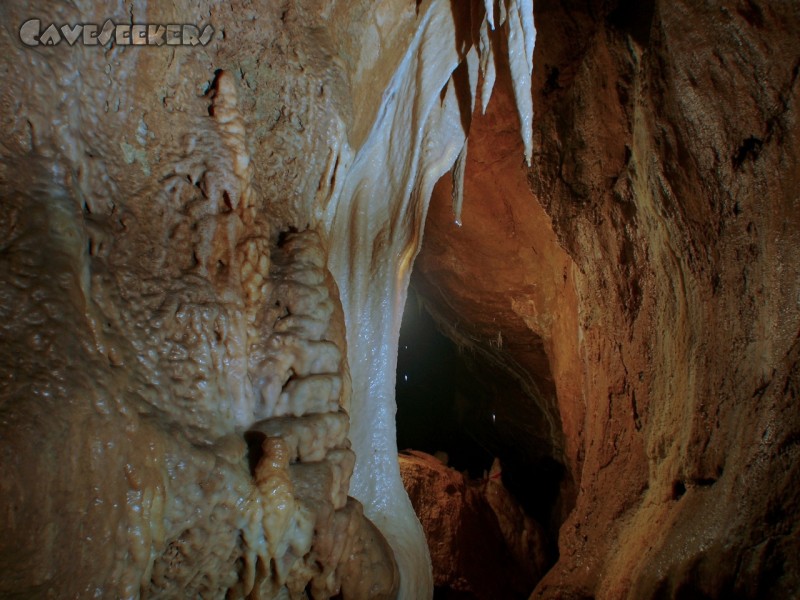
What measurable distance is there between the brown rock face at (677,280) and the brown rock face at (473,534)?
1911 millimetres

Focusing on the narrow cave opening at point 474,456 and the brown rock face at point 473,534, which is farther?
the narrow cave opening at point 474,456

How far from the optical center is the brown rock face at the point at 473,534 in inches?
236

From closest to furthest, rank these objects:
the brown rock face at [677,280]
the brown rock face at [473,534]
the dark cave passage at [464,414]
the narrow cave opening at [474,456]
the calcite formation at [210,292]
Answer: the calcite formation at [210,292] < the brown rock face at [677,280] < the brown rock face at [473,534] < the narrow cave opening at [474,456] < the dark cave passage at [464,414]

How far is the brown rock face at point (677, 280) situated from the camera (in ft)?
8.53

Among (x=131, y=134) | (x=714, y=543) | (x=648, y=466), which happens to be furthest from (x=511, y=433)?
(x=131, y=134)

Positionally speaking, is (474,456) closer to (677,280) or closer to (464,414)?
(464,414)

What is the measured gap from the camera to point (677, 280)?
11.0 ft

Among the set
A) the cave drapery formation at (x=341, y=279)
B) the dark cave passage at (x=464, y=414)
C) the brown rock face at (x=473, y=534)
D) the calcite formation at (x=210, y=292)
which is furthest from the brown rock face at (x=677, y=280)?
the dark cave passage at (x=464, y=414)

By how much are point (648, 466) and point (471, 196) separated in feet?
10.0

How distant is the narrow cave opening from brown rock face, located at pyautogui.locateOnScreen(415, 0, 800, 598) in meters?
1.99

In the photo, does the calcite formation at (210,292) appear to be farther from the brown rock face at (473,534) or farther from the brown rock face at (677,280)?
the brown rock face at (473,534)

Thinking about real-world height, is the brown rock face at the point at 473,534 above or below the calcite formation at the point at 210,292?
below

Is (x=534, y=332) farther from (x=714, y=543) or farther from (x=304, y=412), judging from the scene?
(x=304, y=412)

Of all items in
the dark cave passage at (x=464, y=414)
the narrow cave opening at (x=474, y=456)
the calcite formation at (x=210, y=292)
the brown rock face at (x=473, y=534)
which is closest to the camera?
the calcite formation at (x=210, y=292)
